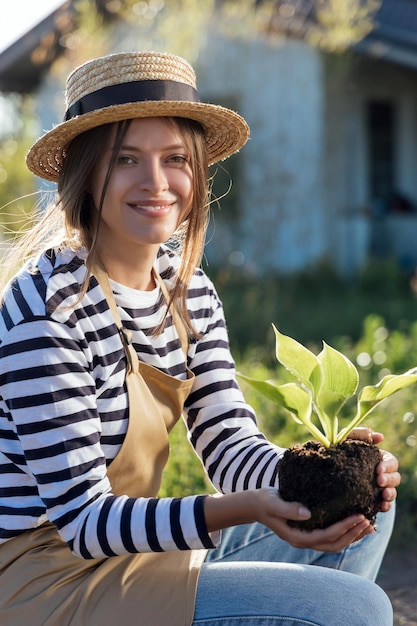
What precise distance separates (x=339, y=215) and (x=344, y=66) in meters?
1.80

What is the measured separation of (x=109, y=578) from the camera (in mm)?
2029

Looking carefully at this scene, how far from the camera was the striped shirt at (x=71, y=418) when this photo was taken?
6.39 ft

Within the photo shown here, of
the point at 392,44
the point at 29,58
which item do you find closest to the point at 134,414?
the point at 392,44

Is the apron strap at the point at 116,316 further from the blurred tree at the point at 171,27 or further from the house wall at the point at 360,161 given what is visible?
the house wall at the point at 360,161

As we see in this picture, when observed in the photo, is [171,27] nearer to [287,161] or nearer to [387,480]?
[287,161]

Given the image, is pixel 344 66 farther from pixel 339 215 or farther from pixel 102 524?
pixel 102 524

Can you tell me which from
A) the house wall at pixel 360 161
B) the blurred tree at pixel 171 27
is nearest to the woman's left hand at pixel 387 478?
the blurred tree at pixel 171 27

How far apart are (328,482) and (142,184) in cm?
78

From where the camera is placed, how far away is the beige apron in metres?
1.97

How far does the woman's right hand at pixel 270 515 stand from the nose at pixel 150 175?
0.70m

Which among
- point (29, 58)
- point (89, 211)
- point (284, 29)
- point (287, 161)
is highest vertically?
point (29, 58)

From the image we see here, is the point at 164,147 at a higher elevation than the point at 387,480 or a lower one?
higher

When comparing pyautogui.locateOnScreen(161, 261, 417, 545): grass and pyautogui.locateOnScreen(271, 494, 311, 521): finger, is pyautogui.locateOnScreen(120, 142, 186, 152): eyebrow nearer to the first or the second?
pyautogui.locateOnScreen(271, 494, 311, 521): finger

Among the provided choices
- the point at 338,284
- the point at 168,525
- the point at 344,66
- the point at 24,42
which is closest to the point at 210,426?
the point at 168,525
